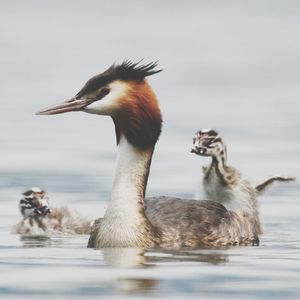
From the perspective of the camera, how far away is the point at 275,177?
1431cm

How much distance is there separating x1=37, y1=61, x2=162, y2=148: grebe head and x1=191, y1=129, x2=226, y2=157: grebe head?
215 cm

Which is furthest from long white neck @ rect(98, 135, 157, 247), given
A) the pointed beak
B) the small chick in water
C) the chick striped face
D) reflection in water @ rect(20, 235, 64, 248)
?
the chick striped face

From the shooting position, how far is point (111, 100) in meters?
10.7

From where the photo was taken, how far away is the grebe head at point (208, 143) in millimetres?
12867

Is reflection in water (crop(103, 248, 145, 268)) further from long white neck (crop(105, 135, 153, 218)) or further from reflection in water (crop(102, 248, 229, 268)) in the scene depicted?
long white neck (crop(105, 135, 153, 218))

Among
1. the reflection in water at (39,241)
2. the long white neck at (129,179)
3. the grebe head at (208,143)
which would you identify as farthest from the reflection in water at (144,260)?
the grebe head at (208,143)

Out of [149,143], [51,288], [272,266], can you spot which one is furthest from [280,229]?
[51,288]

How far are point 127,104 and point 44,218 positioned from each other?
4.12 m

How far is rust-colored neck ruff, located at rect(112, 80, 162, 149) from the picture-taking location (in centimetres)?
1070

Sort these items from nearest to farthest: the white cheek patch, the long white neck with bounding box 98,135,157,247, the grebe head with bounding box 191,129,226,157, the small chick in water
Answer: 1. the long white neck with bounding box 98,135,157,247
2. the white cheek patch
3. the grebe head with bounding box 191,129,226,157
4. the small chick in water

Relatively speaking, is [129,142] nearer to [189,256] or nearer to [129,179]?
[129,179]

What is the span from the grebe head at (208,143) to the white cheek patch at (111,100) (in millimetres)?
2226

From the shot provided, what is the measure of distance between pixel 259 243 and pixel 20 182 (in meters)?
4.88

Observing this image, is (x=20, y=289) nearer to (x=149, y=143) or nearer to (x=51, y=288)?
(x=51, y=288)
